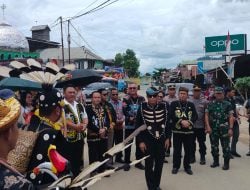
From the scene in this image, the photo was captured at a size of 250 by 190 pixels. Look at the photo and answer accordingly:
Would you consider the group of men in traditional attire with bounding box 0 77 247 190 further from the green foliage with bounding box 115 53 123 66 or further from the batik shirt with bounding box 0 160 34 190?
the green foliage with bounding box 115 53 123 66

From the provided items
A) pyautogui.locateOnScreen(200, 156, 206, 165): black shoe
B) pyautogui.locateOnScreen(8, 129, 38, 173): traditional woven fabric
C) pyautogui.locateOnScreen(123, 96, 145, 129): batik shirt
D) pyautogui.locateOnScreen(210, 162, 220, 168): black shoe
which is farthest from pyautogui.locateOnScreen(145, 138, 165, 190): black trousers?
pyautogui.locateOnScreen(8, 129, 38, 173): traditional woven fabric

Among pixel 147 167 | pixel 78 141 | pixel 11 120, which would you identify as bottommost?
pixel 147 167

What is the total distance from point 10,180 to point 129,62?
90.2m

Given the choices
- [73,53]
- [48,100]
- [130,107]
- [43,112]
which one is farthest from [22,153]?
[73,53]

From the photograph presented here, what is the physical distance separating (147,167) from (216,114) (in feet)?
8.31

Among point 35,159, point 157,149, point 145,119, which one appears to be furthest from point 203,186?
point 35,159

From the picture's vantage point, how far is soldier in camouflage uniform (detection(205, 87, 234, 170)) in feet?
26.8

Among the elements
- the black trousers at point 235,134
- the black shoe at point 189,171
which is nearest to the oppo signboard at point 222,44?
the black trousers at point 235,134

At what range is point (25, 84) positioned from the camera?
186 inches

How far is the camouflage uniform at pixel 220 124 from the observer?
8.17 m

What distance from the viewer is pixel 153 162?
262 inches

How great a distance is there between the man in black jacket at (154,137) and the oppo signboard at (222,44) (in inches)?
756

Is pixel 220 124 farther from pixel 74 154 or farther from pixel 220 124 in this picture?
pixel 74 154

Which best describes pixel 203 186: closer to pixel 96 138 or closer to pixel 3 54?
pixel 96 138
